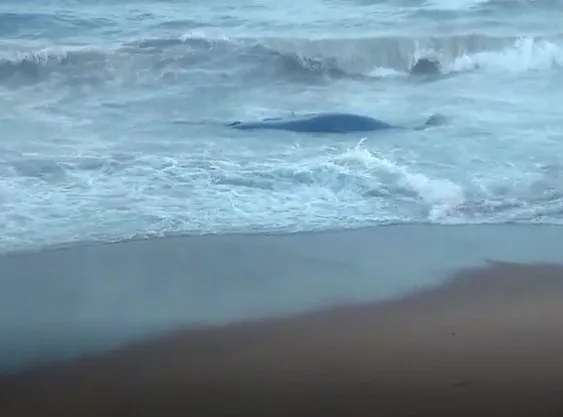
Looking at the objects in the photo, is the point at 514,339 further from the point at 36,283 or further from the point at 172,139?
the point at 172,139

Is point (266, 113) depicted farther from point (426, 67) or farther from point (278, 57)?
point (426, 67)

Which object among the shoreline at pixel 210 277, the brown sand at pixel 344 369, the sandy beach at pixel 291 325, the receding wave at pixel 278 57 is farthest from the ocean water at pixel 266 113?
the brown sand at pixel 344 369

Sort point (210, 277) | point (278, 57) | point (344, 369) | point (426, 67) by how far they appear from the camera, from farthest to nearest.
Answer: point (278, 57), point (426, 67), point (210, 277), point (344, 369)

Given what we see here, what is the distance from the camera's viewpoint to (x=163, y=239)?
678 centimetres

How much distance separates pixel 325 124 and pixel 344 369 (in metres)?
5.01

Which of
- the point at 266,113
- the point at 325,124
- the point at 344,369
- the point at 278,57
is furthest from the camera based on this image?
Result: the point at 278,57

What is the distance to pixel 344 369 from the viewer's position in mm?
5027

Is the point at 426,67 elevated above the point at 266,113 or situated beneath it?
situated beneath

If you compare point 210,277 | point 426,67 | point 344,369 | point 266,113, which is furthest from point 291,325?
point 426,67

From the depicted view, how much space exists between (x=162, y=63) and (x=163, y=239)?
25.6 ft

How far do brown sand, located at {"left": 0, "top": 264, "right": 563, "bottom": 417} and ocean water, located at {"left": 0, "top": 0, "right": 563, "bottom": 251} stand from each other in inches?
59.8

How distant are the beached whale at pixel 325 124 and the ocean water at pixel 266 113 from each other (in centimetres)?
23

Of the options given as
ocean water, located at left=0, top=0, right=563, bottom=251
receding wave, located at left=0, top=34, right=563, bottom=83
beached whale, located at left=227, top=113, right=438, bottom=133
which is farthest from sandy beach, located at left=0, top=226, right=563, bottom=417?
receding wave, located at left=0, top=34, right=563, bottom=83

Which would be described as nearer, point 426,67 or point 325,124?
point 325,124
